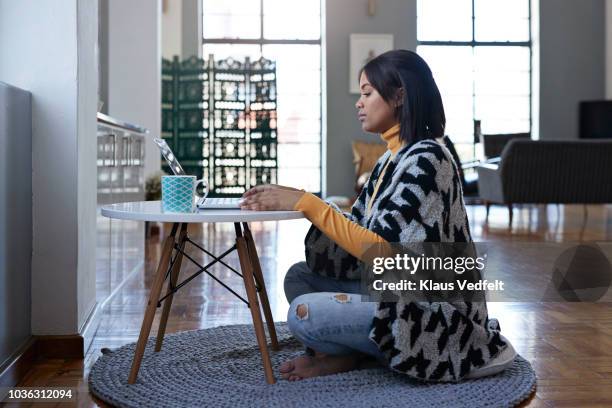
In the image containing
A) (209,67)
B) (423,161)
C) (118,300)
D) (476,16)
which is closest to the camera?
(423,161)

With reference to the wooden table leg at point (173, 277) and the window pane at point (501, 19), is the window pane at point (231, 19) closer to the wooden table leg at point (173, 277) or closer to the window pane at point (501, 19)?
the window pane at point (501, 19)

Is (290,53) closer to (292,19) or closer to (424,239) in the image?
(292,19)

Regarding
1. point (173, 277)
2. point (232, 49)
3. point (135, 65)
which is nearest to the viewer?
point (173, 277)

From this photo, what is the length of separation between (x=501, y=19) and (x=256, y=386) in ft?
35.5

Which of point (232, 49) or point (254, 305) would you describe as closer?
point (254, 305)

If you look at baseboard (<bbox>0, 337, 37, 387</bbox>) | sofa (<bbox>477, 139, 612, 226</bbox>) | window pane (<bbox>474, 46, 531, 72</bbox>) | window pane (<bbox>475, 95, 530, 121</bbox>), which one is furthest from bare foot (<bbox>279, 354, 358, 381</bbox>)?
window pane (<bbox>474, 46, 531, 72</bbox>)

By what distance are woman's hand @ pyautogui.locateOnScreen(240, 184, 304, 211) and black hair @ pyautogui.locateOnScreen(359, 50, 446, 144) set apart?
13.0 inches

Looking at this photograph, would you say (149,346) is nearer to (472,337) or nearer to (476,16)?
(472,337)

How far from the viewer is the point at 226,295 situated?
390cm

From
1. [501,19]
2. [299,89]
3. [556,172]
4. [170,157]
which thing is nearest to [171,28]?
[299,89]

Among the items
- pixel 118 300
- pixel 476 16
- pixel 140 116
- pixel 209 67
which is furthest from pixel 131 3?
pixel 476 16

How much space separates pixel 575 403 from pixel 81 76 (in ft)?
6.11

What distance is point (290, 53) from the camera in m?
11.8

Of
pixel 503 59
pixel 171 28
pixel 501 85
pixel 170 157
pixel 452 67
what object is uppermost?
pixel 171 28
